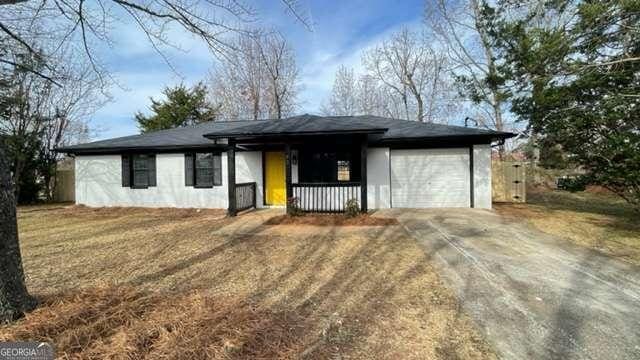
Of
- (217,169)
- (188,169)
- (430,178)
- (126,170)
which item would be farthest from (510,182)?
(126,170)

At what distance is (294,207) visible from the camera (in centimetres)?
1000

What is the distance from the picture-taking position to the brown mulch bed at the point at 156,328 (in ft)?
8.93

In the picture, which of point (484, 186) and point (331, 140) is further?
point (484, 186)

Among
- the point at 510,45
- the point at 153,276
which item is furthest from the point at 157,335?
the point at 510,45

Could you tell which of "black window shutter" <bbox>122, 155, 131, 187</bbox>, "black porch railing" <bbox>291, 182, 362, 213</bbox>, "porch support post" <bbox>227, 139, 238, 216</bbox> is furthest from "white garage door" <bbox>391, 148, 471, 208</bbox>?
"black window shutter" <bbox>122, 155, 131, 187</bbox>

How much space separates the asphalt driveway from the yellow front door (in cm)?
621

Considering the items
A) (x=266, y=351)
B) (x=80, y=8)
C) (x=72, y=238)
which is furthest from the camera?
(x=72, y=238)

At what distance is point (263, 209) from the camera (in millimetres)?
11961

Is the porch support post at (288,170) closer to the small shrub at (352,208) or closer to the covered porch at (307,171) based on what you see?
the covered porch at (307,171)

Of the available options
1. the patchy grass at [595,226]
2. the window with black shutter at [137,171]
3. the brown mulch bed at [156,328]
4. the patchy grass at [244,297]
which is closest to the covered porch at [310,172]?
the patchy grass at [244,297]

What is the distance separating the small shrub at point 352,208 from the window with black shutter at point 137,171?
797cm

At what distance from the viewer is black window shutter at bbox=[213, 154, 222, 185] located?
12750 millimetres

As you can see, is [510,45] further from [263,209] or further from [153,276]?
[153,276]

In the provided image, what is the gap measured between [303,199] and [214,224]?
265 centimetres
